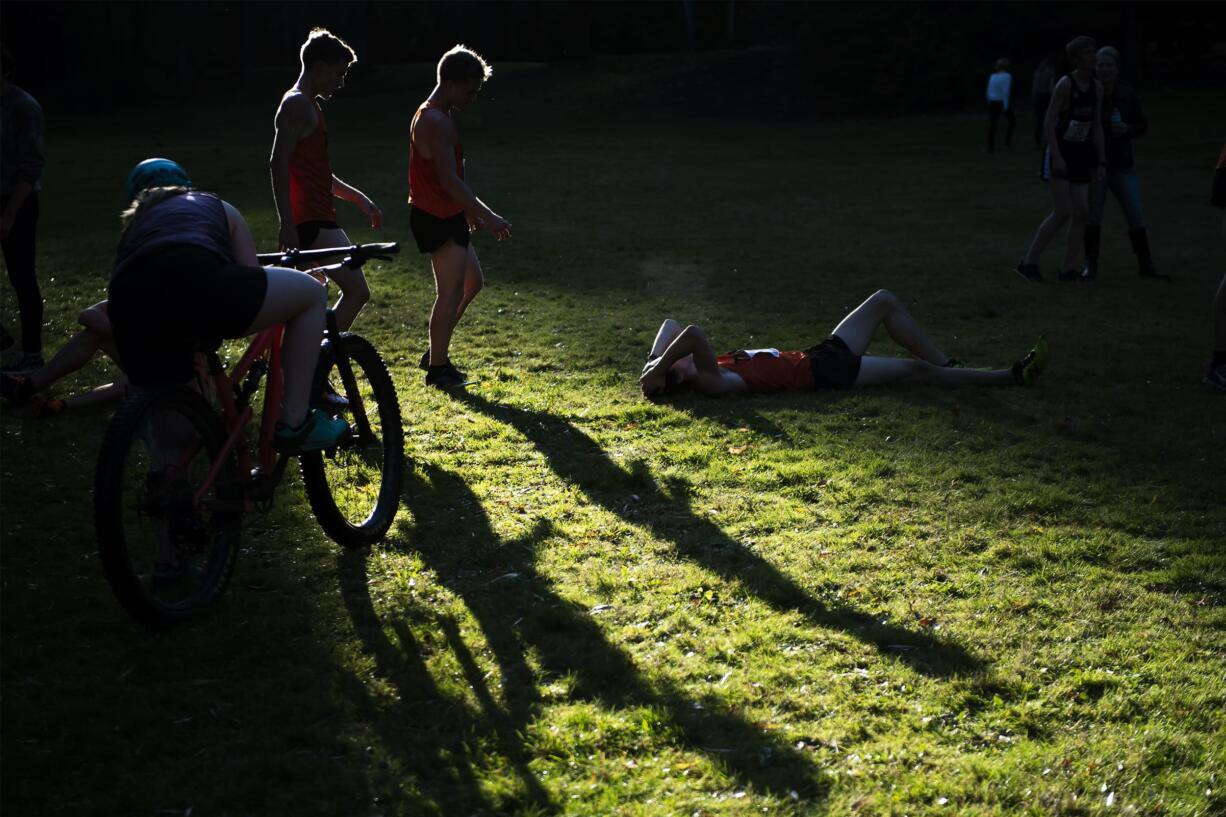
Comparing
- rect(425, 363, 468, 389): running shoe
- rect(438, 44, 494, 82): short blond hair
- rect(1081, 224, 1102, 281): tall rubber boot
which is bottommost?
rect(425, 363, 468, 389): running shoe

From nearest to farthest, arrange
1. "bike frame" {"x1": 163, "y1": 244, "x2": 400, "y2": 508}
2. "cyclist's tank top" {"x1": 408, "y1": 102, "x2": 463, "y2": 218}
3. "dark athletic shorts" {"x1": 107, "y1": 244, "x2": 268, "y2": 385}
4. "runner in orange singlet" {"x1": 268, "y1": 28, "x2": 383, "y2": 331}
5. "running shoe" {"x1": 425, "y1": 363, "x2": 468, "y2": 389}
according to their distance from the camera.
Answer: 1. "dark athletic shorts" {"x1": 107, "y1": 244, "x2": 268, "y2": 385}
2. "bike frame" {"x1": 163, "y1": 244, "x2": 400, "y2": 508}
3. "runner in orange singlet" {"x1": 268, "y1": 28, "x2": 383, "y2": 331}
4. "cyclist's tank top" {"x1": 408, "y1": 102, "x2": 463, "y2": 218}
5. "running shoe" {"x1": 425, "y1": 363, "x2": 468, "y2": 389}

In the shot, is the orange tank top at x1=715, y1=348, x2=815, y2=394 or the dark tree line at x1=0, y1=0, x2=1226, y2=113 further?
the dark tree line at x1=0, y1=0, x2=1226, y2=113

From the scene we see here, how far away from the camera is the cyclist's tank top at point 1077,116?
453 inches

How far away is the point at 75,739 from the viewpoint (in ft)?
12.6

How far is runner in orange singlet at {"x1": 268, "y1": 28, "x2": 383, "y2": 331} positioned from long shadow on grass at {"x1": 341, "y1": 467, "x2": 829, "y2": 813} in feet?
8.37

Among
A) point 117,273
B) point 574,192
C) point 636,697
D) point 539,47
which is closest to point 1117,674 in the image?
point 636,697

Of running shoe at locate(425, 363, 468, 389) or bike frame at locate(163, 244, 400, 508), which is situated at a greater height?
bike frame at locate(163, 244, 400, 508)

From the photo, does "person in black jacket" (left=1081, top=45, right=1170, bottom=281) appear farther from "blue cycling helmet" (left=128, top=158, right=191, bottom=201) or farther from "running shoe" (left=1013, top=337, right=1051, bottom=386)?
"blue cycling helmet" (left=128, top=158, right=191, bottom=201)

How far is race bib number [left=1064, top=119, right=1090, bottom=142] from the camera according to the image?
11547mm

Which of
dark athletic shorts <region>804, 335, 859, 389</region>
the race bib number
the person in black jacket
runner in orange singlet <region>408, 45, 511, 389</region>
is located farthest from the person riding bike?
the person in black jacket

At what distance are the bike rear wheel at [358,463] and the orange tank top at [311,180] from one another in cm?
203

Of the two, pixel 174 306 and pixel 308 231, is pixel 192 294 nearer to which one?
pixel 174 306

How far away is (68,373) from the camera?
294 inches

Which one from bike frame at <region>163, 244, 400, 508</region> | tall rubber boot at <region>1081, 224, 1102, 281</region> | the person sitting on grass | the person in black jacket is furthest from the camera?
tall rubber boot at <region>1081, 224, 1102, 281</region>
